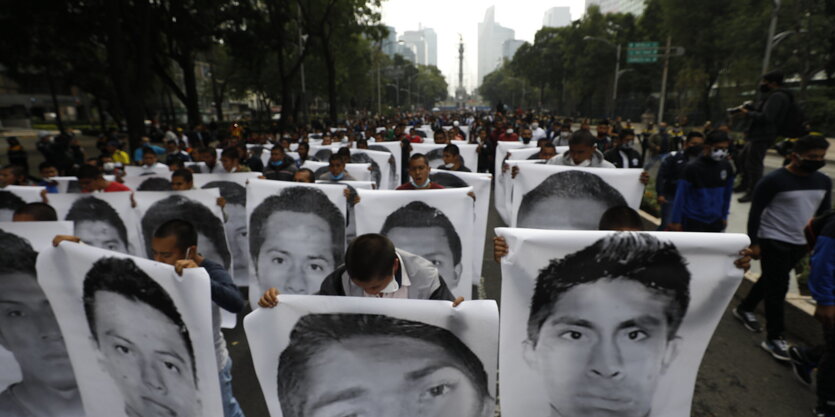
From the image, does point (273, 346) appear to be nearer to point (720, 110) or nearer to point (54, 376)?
point (54, 376)

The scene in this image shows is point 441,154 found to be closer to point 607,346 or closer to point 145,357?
point 607,346

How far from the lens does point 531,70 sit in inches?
2822

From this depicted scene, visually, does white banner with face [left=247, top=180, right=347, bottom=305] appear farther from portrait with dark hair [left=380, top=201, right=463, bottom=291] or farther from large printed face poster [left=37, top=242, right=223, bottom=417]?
large printed face poster [left=37, top=242, right=223, bottom=417]

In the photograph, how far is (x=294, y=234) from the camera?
15.0ft


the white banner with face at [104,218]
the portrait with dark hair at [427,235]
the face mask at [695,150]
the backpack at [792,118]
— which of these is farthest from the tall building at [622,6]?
the white banner with face at [104,218]

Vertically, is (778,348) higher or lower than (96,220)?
lower

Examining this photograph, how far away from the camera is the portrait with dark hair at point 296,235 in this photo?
450cm

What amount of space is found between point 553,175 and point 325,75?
39127 millimetres

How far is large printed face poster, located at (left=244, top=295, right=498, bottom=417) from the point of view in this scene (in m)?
2.30

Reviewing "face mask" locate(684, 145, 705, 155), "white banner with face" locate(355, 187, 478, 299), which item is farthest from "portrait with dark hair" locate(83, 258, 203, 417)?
"face mask" locate(684, 145, 705, 155)

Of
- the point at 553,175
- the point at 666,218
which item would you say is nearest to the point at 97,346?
the point at 553,175

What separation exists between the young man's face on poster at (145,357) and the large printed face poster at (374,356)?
1.54 feet

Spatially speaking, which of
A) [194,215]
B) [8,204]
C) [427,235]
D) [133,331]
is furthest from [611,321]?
[8,204]

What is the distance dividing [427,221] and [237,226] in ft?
8.58
